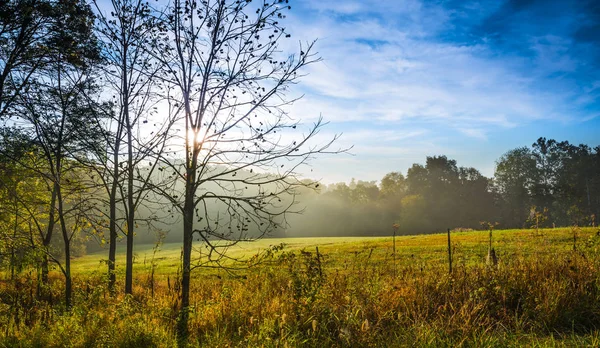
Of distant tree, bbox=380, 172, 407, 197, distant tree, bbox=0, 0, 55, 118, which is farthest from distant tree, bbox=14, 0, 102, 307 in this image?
distant tree, bbox=380, 172, 407, 197

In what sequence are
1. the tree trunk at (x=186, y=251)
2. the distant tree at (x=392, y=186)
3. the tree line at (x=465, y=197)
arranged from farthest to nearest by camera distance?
the distant tree at (x=392, y=186) → the tree line at (x=465, y=197) → the tree trunk at (x=186, y=251)

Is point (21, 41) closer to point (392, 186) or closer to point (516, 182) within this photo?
point (392, 186)

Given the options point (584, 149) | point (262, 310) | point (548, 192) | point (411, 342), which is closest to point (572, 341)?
point (411, 342)

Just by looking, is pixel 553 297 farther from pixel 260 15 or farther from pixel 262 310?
pixel 260 15

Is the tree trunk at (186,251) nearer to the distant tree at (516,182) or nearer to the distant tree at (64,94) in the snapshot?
the distant tree at (64,94)

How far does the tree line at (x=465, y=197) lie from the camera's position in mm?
65062

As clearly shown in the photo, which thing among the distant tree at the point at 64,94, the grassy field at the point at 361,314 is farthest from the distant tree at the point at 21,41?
the grassy field at the point at 361,314

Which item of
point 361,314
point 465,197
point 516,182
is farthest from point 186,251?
point 516,182

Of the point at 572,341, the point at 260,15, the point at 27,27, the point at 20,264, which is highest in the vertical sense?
the point at 27,27

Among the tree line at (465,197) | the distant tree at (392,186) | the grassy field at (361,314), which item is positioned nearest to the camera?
the grassy field at (361,314)

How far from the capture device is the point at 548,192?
218 feet

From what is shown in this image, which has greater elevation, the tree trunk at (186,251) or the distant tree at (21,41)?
the distant tree at (21,41)

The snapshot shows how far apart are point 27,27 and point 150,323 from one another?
7.99m

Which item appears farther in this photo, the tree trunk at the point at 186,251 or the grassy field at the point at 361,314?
the tree trunk at the point at 186,251
